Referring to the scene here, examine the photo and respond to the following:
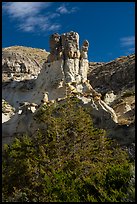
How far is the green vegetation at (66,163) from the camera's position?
45.8ft

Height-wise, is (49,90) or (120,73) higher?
(120,73)

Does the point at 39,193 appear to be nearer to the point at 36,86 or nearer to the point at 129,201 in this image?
the point at 129,201

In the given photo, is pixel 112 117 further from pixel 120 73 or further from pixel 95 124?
pixel 120 73

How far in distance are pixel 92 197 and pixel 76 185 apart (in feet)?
5.84

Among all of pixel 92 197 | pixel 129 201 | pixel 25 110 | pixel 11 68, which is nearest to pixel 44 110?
pixel 25 110

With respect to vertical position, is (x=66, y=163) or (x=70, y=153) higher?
(x=70, y=153)

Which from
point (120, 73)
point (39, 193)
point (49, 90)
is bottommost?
point (39, 193)

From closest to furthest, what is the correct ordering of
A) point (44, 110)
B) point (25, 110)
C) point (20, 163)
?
point (20, 163), point (44, 110), point (25, 110)

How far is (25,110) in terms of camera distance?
2561 cm

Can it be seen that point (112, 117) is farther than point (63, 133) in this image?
Yes

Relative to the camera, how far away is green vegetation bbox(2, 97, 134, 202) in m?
14.0

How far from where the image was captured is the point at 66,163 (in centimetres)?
1848

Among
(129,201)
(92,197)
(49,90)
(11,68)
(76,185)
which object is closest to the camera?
(129,201)

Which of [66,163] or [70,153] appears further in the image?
[70,153]
